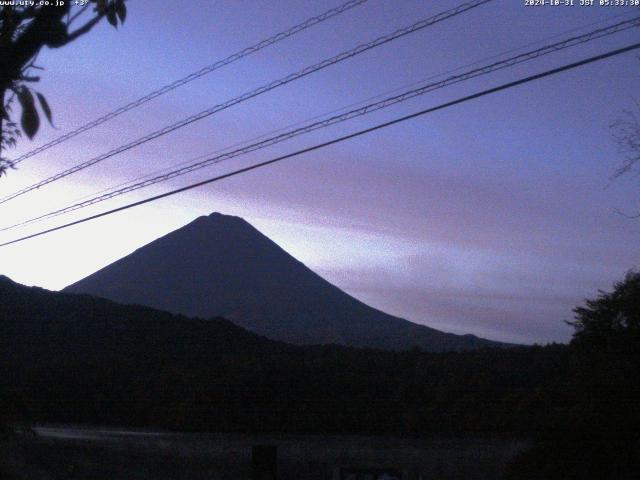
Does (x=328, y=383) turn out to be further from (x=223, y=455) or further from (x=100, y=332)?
Answer: (x=100, y=332)

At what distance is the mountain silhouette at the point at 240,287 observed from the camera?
4447cm

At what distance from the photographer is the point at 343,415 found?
21.1m

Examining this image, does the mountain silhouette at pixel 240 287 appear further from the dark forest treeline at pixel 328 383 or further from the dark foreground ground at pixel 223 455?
the dark foreground ground at pixel 223 455

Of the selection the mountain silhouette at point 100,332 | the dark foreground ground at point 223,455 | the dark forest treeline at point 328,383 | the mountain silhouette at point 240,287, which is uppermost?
the mountain silhouette at point 240,287

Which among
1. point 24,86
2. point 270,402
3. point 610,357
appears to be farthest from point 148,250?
point 24,86

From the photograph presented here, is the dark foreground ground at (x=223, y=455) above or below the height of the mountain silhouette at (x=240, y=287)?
below

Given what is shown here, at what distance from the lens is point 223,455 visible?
1919 cm

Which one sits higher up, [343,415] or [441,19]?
[441,19]

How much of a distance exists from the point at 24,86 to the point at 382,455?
14.3 m

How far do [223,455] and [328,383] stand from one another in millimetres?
4055

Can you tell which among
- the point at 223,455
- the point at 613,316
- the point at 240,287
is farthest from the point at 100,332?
the point at 613,316

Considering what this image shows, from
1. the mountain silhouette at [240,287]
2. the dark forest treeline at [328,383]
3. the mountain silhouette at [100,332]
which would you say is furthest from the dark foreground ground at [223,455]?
the mountain silhouette at [240,287]

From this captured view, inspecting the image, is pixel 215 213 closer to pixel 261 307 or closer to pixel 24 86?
pixel 261 307

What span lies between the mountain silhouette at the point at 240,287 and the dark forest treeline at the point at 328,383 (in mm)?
10387
